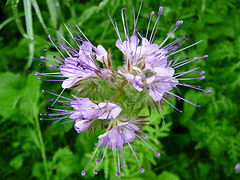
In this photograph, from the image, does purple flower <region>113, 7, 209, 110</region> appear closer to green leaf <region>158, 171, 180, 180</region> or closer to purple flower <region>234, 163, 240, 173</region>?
green leaf <region>158, 171, 180, 180</region>

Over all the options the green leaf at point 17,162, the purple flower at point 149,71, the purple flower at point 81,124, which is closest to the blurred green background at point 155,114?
the green leaf at point 17,162

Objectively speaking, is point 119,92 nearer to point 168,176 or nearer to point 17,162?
point 168,176

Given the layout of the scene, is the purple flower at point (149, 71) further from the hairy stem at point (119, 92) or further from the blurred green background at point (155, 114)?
the blurred green background at point (155, 114)

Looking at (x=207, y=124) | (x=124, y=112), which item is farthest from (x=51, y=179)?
(x=207, y=124)

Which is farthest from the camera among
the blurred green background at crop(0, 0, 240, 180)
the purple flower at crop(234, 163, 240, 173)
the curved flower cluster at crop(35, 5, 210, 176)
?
the purple flower at crop(234, 163, 240, 173)

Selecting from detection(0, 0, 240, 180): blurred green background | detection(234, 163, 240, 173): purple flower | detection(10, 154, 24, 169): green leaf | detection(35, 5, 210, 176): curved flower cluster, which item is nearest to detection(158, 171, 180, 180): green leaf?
detection(0, 0, 240, 180): blurred green background

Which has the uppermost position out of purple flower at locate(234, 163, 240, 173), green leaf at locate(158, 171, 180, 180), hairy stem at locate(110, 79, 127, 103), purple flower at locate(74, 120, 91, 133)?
hairy stem at locate(110, 79, 127, 103)

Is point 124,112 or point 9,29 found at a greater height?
point 9,29

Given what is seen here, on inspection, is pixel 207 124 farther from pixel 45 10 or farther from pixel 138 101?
pixel 45 10
